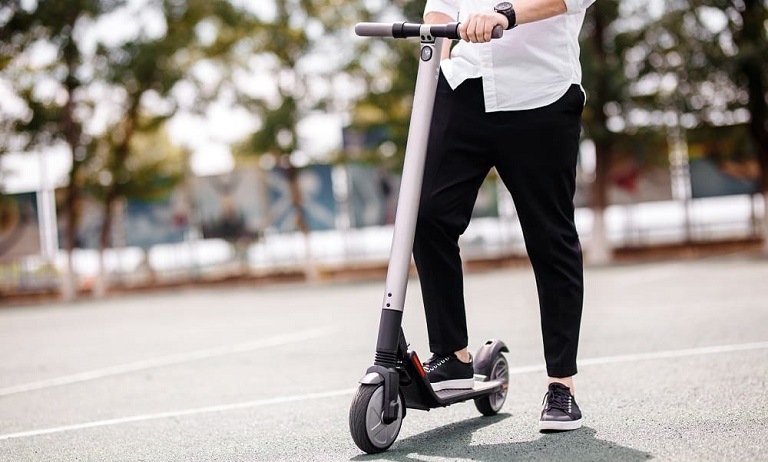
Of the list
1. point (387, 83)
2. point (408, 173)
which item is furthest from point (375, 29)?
point (387, 83)

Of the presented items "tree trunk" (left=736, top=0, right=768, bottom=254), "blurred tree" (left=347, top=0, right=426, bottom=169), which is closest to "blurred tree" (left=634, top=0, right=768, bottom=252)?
"tree trunk" (left=736, top=0, right=768, bottom=254)

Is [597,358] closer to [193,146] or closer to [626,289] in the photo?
[626,289]

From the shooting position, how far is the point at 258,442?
347 centimetres

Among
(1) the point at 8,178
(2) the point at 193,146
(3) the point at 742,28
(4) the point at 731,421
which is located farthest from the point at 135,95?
(4) the point at 731,421

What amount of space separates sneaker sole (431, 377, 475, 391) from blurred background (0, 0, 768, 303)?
19924mm

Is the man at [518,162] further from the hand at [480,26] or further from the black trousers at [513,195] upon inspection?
the hand at [480,26]

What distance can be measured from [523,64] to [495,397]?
1273 millimetres

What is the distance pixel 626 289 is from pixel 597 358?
Result: 7065 mm

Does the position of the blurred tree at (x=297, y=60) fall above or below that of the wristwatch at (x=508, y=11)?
above

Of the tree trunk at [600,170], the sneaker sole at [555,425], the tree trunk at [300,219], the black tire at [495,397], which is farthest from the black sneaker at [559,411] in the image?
the tree trunk at [300,219]

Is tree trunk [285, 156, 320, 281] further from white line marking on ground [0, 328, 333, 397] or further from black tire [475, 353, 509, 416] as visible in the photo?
black tire [475, 353, 509, 416]

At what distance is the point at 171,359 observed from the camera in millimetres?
7035

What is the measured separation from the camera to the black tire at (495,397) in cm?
370

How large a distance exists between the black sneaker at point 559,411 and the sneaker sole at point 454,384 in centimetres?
29
